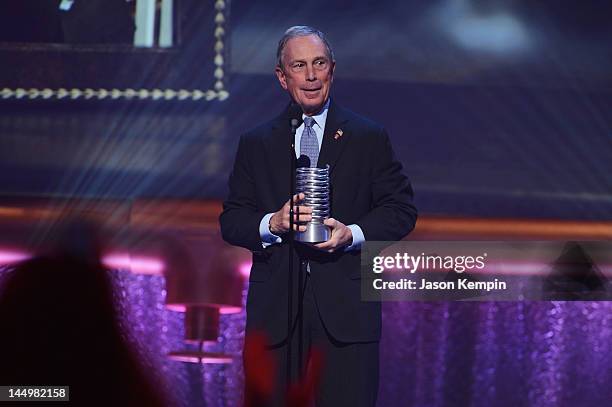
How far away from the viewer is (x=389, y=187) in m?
2.81

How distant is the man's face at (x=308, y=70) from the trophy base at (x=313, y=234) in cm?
43

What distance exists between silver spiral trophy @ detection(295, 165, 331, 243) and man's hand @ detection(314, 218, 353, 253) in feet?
0.04

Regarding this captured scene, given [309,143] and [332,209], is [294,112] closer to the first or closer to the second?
[309,143]

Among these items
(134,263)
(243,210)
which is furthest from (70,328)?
(243,210)

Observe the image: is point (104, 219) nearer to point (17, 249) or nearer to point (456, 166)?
point (17, 249)

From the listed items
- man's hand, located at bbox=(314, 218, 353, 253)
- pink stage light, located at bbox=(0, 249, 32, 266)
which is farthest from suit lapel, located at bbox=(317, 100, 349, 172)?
pink stage light, located at bbox=(0, 249, 32, 266)

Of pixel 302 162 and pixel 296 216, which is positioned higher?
pixel 302 162

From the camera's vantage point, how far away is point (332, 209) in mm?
2791

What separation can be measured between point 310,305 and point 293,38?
0.81 m

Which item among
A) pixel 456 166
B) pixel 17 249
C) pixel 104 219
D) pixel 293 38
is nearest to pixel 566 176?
pixel 456 166

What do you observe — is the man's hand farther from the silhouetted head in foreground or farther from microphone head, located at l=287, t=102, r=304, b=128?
the silhouetted head in foreground

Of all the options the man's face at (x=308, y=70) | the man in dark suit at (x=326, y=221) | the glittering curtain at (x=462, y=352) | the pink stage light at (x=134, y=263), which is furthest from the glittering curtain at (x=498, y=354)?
the man's face at (x=308, y=70)

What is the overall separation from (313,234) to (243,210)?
0.34m

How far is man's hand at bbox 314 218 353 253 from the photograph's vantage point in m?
2.60
